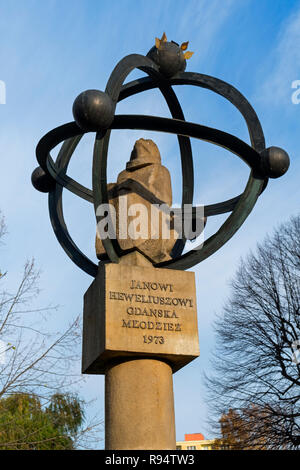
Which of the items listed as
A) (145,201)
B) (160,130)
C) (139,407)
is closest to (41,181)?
(145,201)

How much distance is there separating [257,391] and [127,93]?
11.9 m

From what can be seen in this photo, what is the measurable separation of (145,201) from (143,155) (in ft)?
2.90

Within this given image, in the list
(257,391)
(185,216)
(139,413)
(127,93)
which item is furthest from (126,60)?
(257,391)

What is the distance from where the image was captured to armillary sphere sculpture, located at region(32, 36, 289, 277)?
6.69 metres

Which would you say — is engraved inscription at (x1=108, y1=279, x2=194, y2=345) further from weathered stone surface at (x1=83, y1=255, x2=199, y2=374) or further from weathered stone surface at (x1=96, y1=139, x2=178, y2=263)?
weathered stone surface at (x1=96, y1=139, x2=178, y2=263)

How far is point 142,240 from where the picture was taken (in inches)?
293

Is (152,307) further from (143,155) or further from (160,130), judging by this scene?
(143,155)

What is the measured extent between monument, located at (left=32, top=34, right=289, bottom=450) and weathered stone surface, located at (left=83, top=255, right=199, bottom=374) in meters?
0.01

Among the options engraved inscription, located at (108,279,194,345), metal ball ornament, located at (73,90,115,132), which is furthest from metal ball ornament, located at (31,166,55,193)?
engraved inscription, located at (108,279,194,345)

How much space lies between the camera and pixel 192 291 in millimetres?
7223

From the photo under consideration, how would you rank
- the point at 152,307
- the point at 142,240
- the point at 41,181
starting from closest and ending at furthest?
1. the point at 152,307
2. the point at 142,240
3. the point at 41,181

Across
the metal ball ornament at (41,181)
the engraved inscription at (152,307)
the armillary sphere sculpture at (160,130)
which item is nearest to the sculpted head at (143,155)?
the armillary sphere sculpture at (160,130)

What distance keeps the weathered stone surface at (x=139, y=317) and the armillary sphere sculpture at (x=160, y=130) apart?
44 cm
